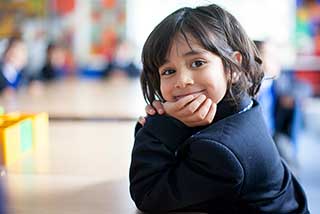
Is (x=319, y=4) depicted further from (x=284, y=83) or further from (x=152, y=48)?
(x=152, y=48)

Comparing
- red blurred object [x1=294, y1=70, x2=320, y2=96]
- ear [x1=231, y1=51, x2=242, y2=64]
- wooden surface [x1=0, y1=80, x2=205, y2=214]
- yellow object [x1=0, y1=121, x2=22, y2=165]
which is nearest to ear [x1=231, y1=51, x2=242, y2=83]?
ear [x1=231, y1=51, x2=242, y2=64]

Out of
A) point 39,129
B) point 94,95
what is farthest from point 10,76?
point 39,129

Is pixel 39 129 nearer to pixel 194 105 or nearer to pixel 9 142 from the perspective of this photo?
pixel 9 142

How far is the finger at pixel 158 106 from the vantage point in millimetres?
759

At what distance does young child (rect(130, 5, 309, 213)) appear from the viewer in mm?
668

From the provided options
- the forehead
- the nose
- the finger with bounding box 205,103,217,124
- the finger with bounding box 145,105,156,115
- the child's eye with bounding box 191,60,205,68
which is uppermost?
the forehead

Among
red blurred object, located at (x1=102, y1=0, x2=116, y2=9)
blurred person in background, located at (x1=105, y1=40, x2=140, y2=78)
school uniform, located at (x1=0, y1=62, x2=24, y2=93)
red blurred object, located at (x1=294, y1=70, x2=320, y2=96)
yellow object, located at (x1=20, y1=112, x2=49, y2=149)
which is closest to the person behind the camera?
yellow object, located at (x1=20, y1=112, x2=49, y2=149)

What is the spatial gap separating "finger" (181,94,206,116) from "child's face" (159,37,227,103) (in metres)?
0.01

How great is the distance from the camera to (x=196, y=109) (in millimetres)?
712

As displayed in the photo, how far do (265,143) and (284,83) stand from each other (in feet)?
9.13

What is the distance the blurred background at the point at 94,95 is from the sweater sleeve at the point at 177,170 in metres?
0.06

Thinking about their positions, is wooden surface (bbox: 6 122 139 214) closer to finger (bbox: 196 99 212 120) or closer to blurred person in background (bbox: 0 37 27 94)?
finger (bbox: 196 99 212 120)

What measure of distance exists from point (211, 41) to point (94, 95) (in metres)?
1.99

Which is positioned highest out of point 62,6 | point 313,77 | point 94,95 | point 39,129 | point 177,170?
point 177,170
